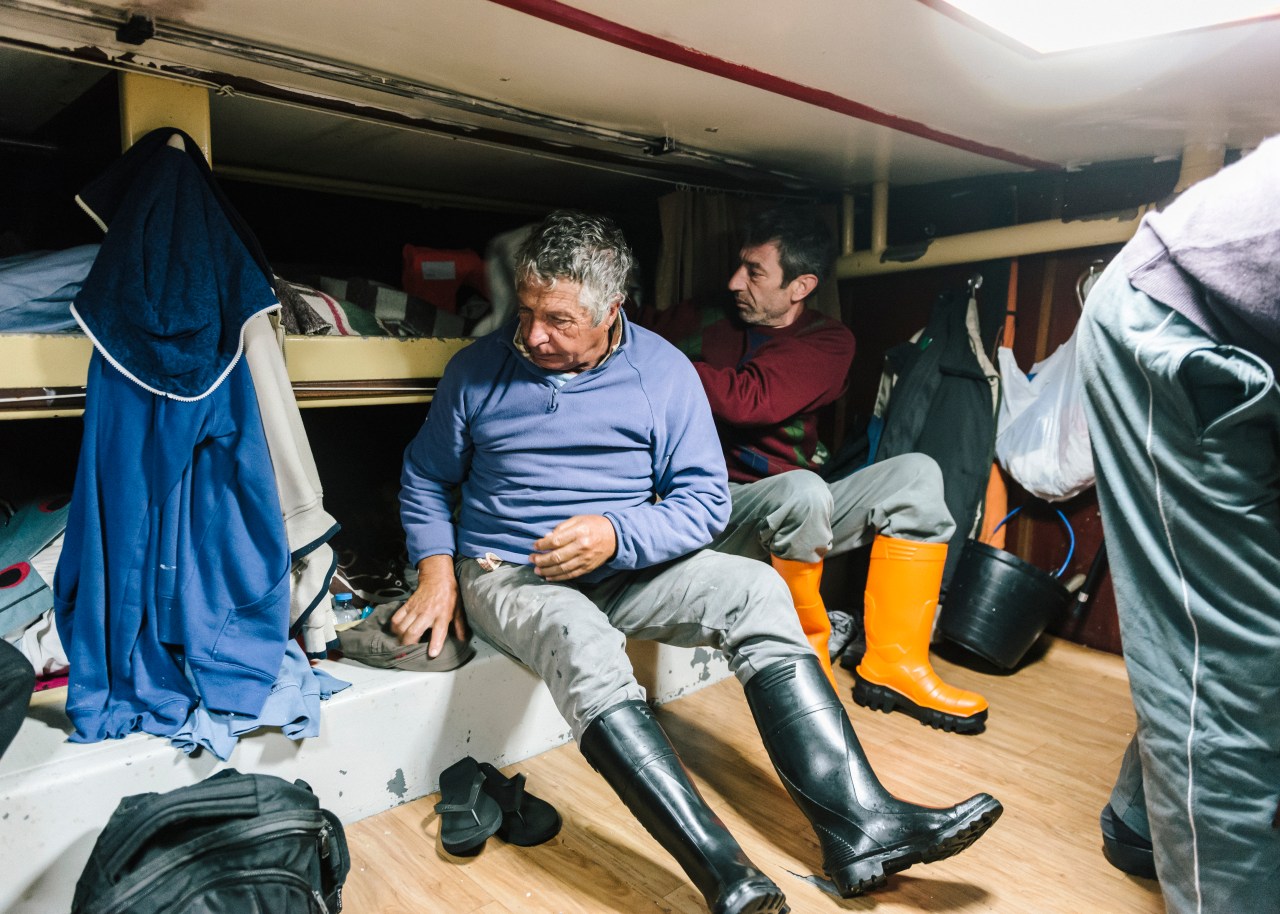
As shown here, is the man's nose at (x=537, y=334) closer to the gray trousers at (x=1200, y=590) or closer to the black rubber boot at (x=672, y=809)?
the black rubber boot at (x=672, y=809)

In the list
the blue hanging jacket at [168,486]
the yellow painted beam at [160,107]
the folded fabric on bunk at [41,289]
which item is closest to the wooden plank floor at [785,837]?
the blue hanging jacket at [168,486]

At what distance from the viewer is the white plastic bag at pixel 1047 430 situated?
2234 mm

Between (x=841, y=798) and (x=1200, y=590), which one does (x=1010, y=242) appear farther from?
(x=841, y=798)

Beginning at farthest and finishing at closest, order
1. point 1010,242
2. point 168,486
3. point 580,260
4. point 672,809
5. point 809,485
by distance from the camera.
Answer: point 1010,242, point 809,485, point 580,260, point 168,486, point 672,809

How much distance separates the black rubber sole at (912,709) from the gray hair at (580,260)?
1108 millimetres

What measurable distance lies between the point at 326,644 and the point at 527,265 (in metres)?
0.81

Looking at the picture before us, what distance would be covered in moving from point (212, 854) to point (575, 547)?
70 cm

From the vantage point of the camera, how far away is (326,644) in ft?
5.14

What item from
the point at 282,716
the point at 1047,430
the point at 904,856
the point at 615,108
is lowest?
the point at 904,856

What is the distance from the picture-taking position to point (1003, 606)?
2.13m

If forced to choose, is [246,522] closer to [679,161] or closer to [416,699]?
[416,699]

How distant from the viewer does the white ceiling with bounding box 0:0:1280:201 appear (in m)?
1.29

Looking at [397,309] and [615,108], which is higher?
[615,108]

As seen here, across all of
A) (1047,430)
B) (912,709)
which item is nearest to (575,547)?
(912,709)
